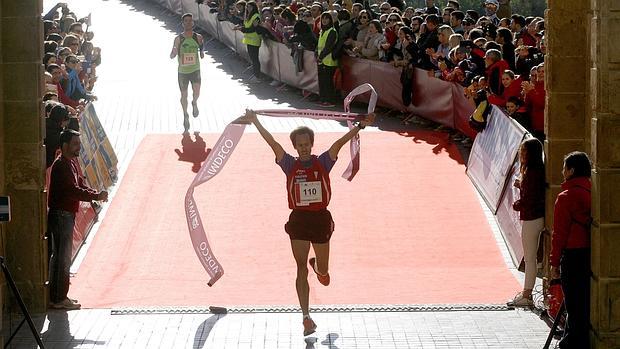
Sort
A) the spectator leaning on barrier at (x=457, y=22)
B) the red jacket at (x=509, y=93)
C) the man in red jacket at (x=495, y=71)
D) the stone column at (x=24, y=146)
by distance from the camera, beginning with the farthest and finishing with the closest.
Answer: the spectator leaning on barrier at (x=457, y=22) → the man in red jacket at (x=495, y=71) → the red jacket at (x=509, y=93) → the stone column at (x=24, y=146)

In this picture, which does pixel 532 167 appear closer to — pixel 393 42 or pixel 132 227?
pixel 132 227

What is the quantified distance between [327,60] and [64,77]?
292 inches

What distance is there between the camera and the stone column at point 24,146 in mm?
12734

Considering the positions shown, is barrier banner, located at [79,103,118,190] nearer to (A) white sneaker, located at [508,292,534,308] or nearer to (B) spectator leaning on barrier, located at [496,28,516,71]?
(B) spectator leaning on barrier, located at [496,28,516,71]

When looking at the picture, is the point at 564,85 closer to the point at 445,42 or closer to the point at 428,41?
the point at 445,42

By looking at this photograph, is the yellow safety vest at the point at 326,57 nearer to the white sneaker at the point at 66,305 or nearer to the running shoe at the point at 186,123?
the running shoe at the point at 186,123

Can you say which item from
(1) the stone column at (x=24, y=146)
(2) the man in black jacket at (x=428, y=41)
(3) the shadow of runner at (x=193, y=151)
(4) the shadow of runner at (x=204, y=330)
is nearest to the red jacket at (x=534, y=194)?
(4) the shadow of runner at (x=204, y=330)

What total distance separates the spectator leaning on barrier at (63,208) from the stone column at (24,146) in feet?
0.89

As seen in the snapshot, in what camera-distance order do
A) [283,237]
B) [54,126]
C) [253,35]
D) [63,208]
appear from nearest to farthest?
1. [63,208]
2. [54,126]
3. [283,237]
4. [253,35]

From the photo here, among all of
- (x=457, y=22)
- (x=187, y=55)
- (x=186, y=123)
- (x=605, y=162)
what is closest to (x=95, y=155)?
(x=186, y=123)

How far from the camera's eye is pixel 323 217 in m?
12.5

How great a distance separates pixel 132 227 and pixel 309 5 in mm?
14445

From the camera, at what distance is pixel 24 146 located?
12.9m

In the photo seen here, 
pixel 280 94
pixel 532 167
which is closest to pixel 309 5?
pixel 280 94
